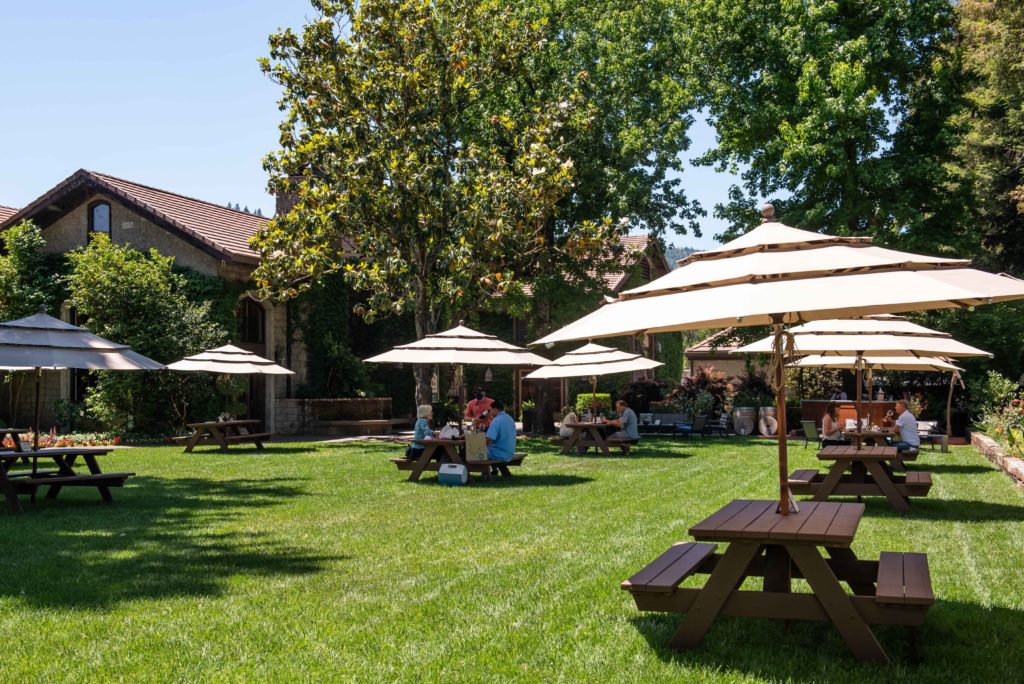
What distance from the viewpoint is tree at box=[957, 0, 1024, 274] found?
71.9ft

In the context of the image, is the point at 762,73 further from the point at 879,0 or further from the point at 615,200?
the point at 615,200

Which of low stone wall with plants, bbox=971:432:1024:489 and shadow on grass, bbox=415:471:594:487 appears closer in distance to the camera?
low stone wall with plants, bbox=971:432:1024:489

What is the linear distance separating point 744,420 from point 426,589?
68.4 ft

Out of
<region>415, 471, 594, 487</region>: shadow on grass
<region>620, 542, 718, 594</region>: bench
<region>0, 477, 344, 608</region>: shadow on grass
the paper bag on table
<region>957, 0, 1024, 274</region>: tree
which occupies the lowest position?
<region>415, 471, 594, 487</region>: shadow on grass

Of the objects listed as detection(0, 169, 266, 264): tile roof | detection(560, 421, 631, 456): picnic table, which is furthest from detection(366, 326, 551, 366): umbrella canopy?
detection(0, 169, 266, 264): tile roof

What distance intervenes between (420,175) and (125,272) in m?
8.39

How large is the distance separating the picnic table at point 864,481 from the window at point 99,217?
2150 centimetres

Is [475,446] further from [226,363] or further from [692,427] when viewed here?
[692,427]

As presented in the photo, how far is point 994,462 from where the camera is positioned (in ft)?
51.6

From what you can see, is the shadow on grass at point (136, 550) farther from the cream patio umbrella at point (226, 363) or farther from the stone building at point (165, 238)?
the stone building at point (165, 238)

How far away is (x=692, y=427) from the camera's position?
963 inches

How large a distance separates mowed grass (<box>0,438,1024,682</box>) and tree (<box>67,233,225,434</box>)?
10.5 meters

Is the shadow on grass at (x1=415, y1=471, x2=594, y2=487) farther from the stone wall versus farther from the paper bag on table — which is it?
the stone wall

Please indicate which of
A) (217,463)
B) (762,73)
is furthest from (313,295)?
(762,73)
